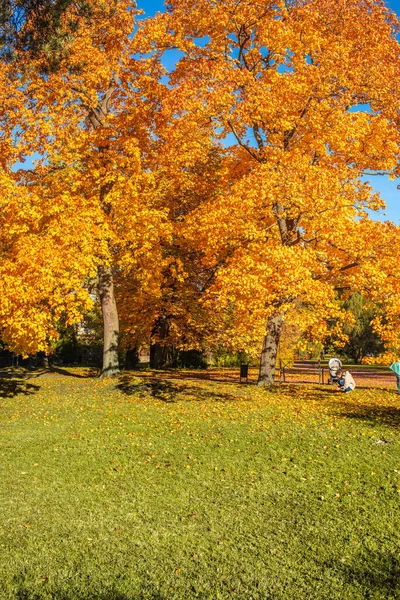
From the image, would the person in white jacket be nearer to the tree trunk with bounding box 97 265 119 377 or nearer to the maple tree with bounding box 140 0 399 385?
the maple tree with bounding box 140 0 399 385

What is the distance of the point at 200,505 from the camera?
7.32 meters

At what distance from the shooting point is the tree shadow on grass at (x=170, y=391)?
57.0 feet

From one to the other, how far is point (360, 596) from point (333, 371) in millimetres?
16810

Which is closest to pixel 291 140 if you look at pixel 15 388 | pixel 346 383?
pixel 346 383

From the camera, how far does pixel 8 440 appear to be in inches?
449

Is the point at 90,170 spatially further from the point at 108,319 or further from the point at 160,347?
the point at 160,347

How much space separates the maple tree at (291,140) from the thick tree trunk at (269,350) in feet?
0.18

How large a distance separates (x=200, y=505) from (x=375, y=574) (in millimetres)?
2684

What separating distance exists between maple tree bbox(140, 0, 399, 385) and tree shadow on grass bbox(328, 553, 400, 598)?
855 cm

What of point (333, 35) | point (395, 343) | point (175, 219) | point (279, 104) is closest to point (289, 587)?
point (395, 343)

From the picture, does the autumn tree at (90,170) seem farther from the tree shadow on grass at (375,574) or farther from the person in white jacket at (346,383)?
the tree shadow on grass at (375,574)

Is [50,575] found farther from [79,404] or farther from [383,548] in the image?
[79,404]

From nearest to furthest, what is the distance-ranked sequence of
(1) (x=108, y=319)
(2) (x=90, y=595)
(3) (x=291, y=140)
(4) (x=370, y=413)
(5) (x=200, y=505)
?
(2) (x=90, y=595), (5) (x=200, y=505), (4) (x=370, y=413), (3) (x=291, y=140), (1) (x=108, y=319)

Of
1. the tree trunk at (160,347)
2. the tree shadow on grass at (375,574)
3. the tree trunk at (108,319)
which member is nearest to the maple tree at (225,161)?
the tree trunk at (108,319)
